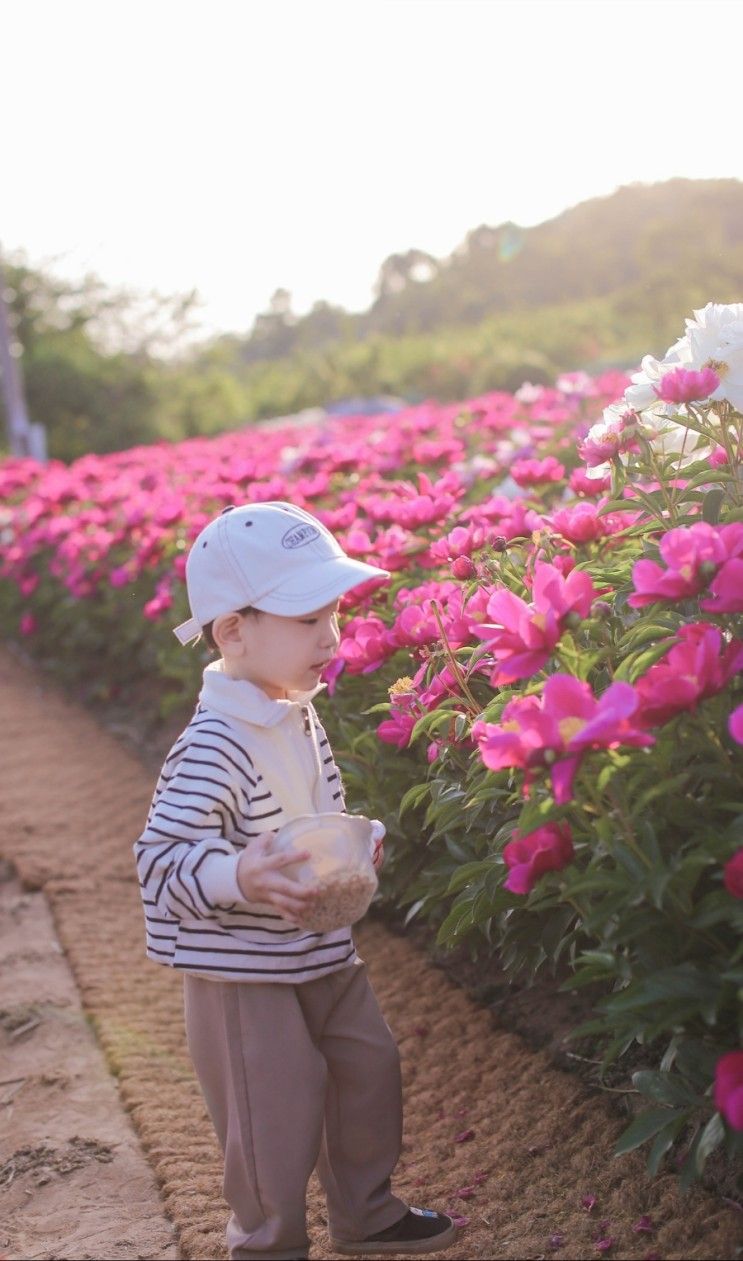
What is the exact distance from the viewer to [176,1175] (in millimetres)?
2600

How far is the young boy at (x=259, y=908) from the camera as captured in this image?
2.02 meters

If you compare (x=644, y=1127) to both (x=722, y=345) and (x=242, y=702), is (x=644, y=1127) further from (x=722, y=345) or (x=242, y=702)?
(x=722, y=345)

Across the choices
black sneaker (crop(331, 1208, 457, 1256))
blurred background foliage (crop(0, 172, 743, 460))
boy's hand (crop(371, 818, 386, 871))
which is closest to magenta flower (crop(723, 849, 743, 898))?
boy's hand (crop(371, 818, 386, 871))

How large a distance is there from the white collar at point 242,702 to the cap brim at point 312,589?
0.37 ft

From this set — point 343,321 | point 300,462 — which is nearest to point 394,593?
point 300,462

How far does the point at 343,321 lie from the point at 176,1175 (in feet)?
90.1

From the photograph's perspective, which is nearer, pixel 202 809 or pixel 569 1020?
pixel 202 809

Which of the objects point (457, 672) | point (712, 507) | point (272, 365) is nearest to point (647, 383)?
point (712, 507)

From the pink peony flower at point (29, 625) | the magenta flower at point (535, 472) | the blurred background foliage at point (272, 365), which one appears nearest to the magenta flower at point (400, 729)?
the magenta flower at point (535, 472)

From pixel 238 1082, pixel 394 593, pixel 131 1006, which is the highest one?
pixel 394 593

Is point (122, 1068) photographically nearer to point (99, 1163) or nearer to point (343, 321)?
point (99, 1163)

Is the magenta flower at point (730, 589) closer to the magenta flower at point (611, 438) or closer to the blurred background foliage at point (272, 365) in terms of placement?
the magenta flower at point (611, 438)

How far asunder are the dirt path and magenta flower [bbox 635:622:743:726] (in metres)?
0.84

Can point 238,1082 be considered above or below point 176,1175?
above
